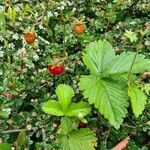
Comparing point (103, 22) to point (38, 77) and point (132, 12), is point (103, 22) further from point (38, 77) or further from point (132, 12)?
point (38, 77)

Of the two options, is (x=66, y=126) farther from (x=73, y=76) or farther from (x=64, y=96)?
(x=73, y=76)

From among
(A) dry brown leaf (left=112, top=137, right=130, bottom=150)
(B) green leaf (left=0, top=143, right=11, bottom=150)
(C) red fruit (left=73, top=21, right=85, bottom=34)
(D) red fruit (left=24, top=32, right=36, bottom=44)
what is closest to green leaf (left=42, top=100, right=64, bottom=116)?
(B) green leaf (left=0, top=143, right=11, bottom=150)

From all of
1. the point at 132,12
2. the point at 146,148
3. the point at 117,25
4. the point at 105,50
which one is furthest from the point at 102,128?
the point at 132,12

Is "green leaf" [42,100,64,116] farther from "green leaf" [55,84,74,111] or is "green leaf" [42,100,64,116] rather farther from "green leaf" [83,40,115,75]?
"green leaf" [83,40,115,75]

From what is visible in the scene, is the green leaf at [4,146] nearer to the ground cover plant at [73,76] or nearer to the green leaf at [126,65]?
the ground cover plant at [73,76]

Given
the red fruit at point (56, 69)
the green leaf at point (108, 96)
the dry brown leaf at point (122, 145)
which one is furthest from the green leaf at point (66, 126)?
the red fruit at point (56, 69)

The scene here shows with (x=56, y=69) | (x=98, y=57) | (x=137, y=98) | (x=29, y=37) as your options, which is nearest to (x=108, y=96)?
(x=137, y=98)
